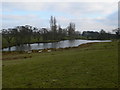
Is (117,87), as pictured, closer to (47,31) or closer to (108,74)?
(108,74)

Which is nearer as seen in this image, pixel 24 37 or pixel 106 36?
pixel 24 37

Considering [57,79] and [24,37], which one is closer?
[57,79]

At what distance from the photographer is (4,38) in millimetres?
76750

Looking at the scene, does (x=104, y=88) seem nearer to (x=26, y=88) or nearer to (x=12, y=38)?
(x=26, y=88)

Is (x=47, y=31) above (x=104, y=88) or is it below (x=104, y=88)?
above

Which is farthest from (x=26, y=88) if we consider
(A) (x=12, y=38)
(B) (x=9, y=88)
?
(A) (x=12, y=38)

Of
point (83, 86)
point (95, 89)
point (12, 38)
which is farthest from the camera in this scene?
point (12, 38)

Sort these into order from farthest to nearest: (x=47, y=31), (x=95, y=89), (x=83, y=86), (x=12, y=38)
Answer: (x=47, y=31) → (x=12, y=38) → (x=83, y=86) → (x=95, y=89)

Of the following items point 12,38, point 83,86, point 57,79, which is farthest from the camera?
point 12,38

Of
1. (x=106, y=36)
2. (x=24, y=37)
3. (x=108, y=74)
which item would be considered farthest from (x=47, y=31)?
(x=108, y=74)

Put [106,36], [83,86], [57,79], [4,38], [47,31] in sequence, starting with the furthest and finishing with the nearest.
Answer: [106,36], [47,31], [4,38], [57,79], [83,86]

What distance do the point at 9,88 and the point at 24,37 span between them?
Answer: 7575 cm

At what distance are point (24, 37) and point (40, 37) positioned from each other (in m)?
28.6

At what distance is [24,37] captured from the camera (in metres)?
80.9
